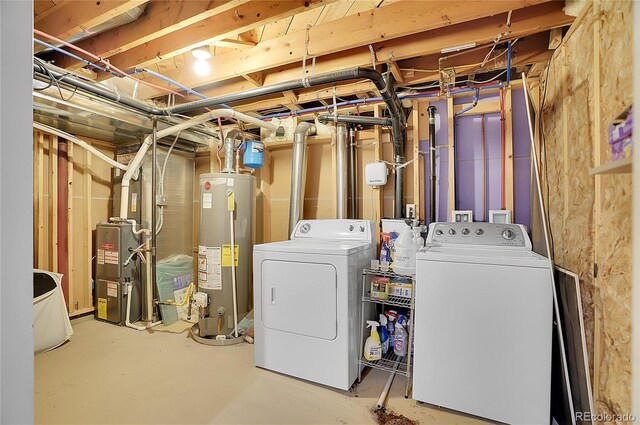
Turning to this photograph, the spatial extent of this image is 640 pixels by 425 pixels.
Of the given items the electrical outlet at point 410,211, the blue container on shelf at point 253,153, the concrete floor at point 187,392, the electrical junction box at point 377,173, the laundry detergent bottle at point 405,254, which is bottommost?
the concrete floor at point 187,392

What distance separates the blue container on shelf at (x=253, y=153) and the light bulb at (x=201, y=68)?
2.42 feet

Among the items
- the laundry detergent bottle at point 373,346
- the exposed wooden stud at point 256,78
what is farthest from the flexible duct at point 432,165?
the exposed wooden stud at point 256,78

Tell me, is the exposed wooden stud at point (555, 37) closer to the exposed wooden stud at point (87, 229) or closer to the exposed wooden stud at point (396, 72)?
the exposed wooden stud at point (396, 72)

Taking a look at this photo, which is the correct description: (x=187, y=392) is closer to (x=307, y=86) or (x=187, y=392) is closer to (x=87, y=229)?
(x=307, y=86)

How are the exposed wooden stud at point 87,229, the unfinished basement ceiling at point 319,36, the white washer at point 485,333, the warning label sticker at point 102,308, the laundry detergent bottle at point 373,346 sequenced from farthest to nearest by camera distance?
the exposed wooden stud at point 87,229, the warning label sticker at point 102,308, the laundry detergent bottle at point 373,346, the unfinished basement ceiling at point 319,36, the white washer at point 485,333

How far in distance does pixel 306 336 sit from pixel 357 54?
6.89ft

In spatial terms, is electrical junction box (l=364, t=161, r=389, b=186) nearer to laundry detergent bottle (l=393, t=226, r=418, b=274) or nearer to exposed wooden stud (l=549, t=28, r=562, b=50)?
laundry detergent bottle (l=393, t=226, r=418, b=274)

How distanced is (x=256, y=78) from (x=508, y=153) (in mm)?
2196

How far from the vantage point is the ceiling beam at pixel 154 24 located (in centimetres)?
168

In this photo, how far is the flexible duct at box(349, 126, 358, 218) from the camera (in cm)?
296

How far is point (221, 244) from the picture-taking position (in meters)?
2.78

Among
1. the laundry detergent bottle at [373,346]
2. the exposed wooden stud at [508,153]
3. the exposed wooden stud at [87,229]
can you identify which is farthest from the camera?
the exposed wooden stud at [87,229]

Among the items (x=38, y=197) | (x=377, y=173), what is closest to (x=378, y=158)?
(x=377, y=173)

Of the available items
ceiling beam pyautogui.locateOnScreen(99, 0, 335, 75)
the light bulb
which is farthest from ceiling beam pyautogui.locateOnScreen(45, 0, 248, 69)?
the light bulb
